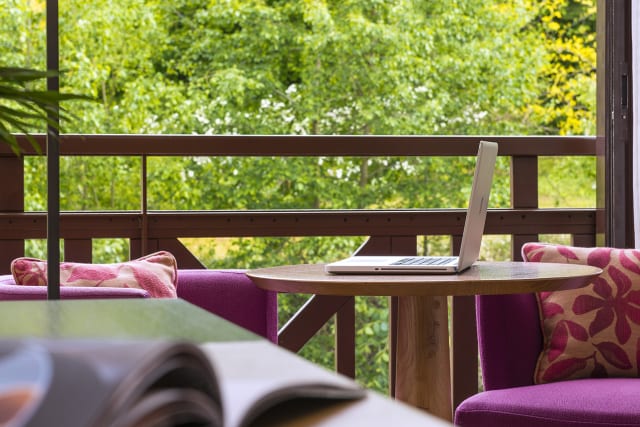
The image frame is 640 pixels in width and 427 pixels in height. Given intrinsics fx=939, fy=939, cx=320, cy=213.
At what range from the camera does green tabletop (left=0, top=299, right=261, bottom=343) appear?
45cm

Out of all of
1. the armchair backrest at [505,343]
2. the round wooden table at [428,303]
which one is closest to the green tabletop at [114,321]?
the round wooden table at [428,303]

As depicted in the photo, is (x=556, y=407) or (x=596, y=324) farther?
(x=596, y=324)

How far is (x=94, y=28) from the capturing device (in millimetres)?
7891

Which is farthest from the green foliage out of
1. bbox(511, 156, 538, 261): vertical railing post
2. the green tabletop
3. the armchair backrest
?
the green tabletop

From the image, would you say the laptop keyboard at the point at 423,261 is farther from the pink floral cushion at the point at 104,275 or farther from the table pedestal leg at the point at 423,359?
the pink floral cushion at the point at 104,275

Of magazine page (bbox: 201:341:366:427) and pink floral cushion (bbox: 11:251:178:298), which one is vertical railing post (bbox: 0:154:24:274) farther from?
magazine page (bbox: 201:341:366:427)

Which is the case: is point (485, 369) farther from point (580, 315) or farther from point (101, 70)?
point (101, 70)

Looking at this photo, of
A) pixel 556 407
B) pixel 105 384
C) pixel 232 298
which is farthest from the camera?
pixel 232 298

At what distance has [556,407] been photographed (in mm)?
1736

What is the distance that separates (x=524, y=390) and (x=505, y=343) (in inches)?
8.1

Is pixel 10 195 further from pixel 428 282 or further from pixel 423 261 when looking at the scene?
pixel 428 282

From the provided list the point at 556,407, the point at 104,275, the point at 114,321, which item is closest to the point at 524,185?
the point at 556,407

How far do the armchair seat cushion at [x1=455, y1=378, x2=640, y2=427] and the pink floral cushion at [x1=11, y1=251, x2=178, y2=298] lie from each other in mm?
639

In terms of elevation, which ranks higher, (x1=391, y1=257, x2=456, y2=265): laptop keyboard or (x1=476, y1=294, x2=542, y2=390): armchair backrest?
(x1=391, y1=257, x2=456, y2=265): laptop keyboard
